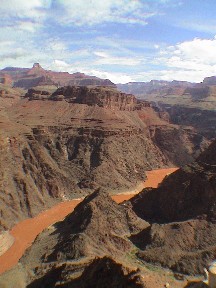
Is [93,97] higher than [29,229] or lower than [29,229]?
higher

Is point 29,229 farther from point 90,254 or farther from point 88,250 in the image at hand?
point 90,254

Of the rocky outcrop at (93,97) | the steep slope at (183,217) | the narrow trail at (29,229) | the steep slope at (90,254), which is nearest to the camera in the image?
the steep slope at (90,254)

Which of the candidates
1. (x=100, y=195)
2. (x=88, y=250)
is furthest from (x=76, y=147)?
(x=88, y=250)

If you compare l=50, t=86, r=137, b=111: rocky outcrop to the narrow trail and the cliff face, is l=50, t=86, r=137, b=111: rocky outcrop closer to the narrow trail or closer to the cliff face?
the cliff face

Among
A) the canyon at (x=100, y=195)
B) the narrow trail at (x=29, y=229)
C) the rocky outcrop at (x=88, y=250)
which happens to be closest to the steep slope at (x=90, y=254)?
the rocky outcrop at (x=88, y=250)

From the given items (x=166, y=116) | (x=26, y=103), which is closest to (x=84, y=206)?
(x=26, y=103)

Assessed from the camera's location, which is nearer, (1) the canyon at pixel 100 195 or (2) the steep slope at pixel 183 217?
(1) the canyon at pixel 100 195

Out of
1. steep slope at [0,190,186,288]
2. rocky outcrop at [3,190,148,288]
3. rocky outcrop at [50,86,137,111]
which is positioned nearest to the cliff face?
rocky outcrop at [50,86,137,111]

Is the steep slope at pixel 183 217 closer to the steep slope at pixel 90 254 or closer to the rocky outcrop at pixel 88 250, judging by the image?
the steep slope at pixel 90 254

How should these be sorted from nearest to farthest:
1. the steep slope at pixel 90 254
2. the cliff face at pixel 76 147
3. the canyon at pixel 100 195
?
the steep slope at pixel 90 254 → the canyon at pixel 100 195 → the cliff face at pixel 76 147
